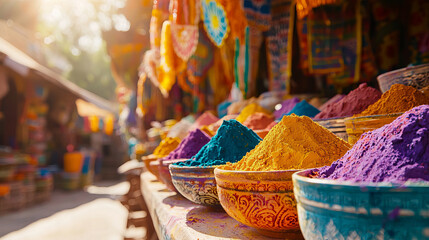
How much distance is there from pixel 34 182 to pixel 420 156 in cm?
686

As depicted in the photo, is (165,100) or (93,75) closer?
(165,100)

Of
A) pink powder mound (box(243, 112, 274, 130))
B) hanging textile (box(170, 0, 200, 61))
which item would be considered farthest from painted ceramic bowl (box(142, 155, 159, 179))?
hanging textile (box(170, 0, 200, 61))

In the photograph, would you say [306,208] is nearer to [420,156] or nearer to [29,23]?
[420,156]

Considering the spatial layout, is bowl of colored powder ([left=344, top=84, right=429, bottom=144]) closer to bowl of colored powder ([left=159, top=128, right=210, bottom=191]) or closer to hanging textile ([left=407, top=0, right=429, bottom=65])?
bowl of colored powder ([left=159, top=128, right=210, bottom=191])

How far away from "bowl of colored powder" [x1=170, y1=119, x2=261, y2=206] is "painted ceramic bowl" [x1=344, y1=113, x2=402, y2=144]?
238mm

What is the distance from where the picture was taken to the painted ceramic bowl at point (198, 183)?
2.55 feet

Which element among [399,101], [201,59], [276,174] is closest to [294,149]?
[276,174]

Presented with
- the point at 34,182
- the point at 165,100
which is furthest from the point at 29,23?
the point at 165,100

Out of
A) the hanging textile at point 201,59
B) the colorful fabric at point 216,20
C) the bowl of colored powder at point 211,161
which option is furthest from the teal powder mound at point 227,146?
the hanging textile at point 201,59

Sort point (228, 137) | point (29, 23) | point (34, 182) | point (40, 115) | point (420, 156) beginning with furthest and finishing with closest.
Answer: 1. point (29, 23)
2. point (40, 115)
3. point (34, 182)
4. point (228, 137)
5. point (420, 156)

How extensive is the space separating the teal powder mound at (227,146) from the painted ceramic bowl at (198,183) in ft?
0.10

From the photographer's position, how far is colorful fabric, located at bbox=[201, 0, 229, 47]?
2.04 m

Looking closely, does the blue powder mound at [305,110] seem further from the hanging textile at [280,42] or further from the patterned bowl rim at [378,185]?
the hanging textile at [280,42]

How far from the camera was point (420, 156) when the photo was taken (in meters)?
0.40
